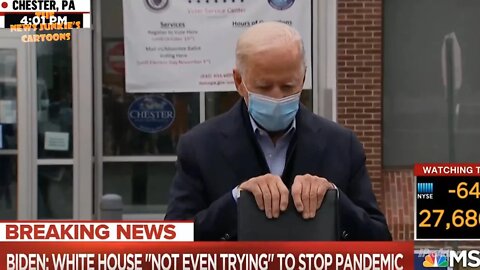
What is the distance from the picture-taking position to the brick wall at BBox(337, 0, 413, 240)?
9234mm

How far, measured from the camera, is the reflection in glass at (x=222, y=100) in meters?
9.48

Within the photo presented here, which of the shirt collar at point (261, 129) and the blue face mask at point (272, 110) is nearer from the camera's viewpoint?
the blue face mask at point (272, 110)

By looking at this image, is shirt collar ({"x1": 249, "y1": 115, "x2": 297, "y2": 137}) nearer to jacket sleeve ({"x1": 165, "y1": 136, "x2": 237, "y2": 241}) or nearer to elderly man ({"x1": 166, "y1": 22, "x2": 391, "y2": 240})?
elderly man ({"x1": 166, "y1": 22, "x2": 391, "y2": 240})

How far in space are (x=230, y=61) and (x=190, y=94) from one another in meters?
0.71

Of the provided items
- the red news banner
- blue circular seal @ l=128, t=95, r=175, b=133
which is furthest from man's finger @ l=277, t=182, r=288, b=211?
blue circular seal @ l=128, t=95, r=175, b=133

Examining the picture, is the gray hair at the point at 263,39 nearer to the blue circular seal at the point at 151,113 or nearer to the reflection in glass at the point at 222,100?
the reflection in glass at the point at 222,100

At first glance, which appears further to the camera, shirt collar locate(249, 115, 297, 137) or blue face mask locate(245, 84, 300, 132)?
shirt collar locate(249, 115, 297, 137)

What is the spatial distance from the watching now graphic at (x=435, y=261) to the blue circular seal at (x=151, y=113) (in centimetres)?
332

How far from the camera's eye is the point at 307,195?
2533 millimetres

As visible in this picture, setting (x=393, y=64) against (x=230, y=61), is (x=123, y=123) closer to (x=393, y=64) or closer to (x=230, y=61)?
(x=230, y=61)

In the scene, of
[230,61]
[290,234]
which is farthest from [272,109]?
[230,61]

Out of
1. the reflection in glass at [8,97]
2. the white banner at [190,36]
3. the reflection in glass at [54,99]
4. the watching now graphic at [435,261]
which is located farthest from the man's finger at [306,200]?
the reflection in glass at [8,97]

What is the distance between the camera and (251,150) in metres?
2.73

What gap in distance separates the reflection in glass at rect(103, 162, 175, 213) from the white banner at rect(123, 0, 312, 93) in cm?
103
